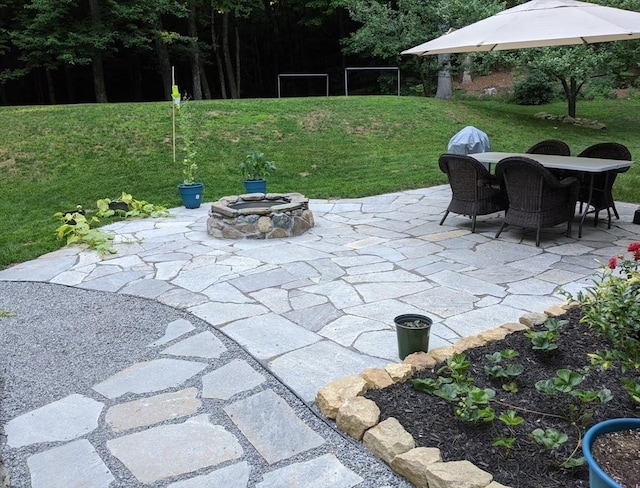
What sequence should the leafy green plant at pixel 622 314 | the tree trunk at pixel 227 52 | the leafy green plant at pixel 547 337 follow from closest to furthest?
the leafy green plant at pixel 622 314 → the leafy green plant at pixel 547 337 → the tree trunk at pixel 227 52

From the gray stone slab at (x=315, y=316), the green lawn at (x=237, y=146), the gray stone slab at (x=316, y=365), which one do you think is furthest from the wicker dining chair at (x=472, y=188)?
the gray stone slab at (x=316, y=365)

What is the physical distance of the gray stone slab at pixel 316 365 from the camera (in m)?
2.59

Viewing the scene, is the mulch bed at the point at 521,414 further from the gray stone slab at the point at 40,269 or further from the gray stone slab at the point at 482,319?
the gray stone slab at the point at 40,269

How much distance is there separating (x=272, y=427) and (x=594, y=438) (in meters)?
1.22

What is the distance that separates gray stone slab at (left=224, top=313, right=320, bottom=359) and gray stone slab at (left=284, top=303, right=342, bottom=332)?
0.17ft

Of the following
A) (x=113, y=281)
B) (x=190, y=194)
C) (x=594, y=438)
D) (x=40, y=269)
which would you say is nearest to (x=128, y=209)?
(x=190, y=194)

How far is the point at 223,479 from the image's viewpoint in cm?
198

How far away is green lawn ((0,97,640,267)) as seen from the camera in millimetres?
7883

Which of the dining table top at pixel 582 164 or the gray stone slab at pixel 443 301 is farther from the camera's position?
the dining table top at pixel 582 164

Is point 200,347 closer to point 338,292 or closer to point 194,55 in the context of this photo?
point 338,292

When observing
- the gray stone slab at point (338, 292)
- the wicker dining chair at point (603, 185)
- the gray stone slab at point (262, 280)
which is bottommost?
the gray stone slab at point (338, 292)

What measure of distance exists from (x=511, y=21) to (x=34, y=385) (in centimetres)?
467

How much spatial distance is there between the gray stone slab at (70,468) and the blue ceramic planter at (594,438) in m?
1.62

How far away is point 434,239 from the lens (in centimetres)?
517
